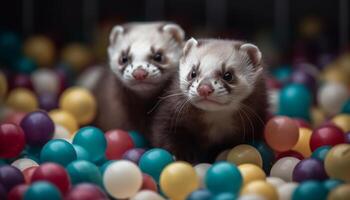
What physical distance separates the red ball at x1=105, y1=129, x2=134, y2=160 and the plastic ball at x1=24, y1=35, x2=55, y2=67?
1.60 m

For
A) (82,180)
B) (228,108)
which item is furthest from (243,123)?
(82,180)

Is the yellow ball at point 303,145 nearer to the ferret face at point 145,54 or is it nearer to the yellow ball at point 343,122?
the yellow ball at point 343,122

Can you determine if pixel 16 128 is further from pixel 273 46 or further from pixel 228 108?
pixel 273 46

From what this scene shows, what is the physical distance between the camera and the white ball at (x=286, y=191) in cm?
239

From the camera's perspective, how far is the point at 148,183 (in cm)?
249

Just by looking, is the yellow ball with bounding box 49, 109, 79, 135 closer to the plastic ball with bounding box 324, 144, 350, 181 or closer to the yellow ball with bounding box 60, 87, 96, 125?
the yellow ball with bounding box 60, 87, 96, 125

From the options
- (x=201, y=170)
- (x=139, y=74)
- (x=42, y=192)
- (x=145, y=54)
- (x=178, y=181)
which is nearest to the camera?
(x=42, y=192)

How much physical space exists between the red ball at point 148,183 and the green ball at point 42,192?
36cm

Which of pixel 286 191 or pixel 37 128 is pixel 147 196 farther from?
pixel 37 128

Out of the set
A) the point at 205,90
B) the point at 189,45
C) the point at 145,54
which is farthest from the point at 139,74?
the point at 205,90

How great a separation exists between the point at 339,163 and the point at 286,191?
8.5 inches

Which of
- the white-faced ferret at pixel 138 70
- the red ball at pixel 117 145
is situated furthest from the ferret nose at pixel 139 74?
the red ball at pixel 117 145

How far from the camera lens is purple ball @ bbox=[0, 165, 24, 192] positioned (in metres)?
2.37

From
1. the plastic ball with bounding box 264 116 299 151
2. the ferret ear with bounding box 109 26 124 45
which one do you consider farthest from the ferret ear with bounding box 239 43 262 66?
the ferret ear with bounding box 109 26 124 45
